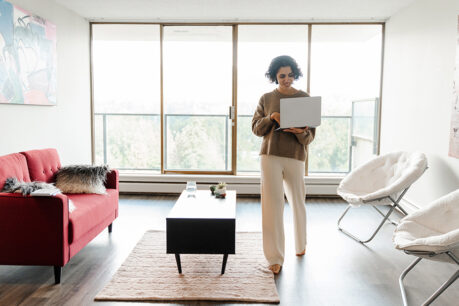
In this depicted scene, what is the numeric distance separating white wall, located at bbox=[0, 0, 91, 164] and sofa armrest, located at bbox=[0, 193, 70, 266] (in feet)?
3.79

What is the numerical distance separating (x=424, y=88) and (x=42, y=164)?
144 inches

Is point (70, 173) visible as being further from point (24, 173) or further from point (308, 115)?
point (308, 115)

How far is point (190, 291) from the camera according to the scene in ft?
7.67

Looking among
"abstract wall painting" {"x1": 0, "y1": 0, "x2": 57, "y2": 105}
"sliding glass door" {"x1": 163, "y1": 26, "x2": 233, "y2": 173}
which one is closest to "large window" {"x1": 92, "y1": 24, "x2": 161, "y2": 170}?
"sliding glass door" {"x1": 163, "y1": 26, "x2": 233, "y2": 173}

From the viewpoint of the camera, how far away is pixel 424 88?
12.5ft

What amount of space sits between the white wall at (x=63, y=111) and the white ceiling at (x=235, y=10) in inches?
10.9

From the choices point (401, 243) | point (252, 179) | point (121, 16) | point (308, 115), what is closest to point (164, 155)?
point (252, 179)

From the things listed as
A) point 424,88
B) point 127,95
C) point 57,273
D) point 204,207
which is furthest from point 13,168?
point 424,88

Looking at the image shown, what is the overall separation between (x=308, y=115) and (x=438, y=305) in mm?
1387

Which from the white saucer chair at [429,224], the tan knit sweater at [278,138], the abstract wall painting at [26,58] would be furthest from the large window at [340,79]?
the abstract wall painting at [26,58]

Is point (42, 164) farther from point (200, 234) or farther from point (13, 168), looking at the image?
point (200, 234)

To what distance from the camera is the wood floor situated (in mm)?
2268

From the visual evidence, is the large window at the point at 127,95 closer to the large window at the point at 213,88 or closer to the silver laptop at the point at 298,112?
the large window at the point at 213,88

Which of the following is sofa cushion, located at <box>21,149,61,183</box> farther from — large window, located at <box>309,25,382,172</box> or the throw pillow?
large window, located at <box>309,25,382,172</box>
